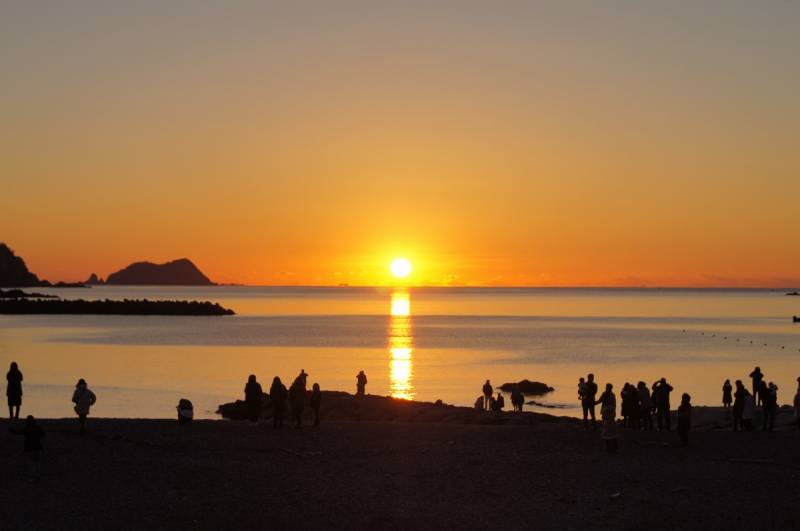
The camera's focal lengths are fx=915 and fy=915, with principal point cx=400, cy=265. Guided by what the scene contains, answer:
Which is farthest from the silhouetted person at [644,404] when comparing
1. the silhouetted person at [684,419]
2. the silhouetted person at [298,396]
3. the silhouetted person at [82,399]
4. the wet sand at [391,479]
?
the silhouetted person at [82,399]

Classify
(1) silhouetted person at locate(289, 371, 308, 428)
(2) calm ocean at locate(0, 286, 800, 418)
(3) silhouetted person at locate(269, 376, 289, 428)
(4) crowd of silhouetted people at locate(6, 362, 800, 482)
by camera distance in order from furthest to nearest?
(2) calm ocean at locate(0, 286, 800, 418) < (1) silhouetted person at locate(289, 371, 308, 428) < (3) silhouetted person at locate(269, 376, 289, 428) < (4) crowd of silhouetted people at locate(6, 362, 800, 482)

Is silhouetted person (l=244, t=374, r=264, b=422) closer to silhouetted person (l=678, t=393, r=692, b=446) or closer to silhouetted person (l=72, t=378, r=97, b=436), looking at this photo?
silhouetted person (l=72, t=378, r=97, b=436)

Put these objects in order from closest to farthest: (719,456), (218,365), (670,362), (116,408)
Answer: (719,456)
(116,408)
(218,365)
(670,362)

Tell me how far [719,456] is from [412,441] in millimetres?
8913

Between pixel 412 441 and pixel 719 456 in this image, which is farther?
pixel 412 441

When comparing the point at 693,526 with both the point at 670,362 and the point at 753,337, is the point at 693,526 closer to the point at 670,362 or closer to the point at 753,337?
the point at 670,362

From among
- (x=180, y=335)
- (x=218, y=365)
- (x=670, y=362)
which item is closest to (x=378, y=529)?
(x=218, y=365)

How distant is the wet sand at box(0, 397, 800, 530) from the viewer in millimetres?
19344

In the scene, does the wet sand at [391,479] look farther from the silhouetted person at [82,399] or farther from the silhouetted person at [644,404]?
the silhouetted person at [644,404]

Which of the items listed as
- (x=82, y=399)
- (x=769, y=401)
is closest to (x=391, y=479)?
(x=82, y=399)

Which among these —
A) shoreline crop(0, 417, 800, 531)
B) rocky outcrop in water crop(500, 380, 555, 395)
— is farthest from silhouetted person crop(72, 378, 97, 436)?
rocky outcrop in water crop(500, 380, 555, 395)

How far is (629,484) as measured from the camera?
74.1 feet

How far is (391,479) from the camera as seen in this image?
22750mm

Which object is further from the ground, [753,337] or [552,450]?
[753,337]
